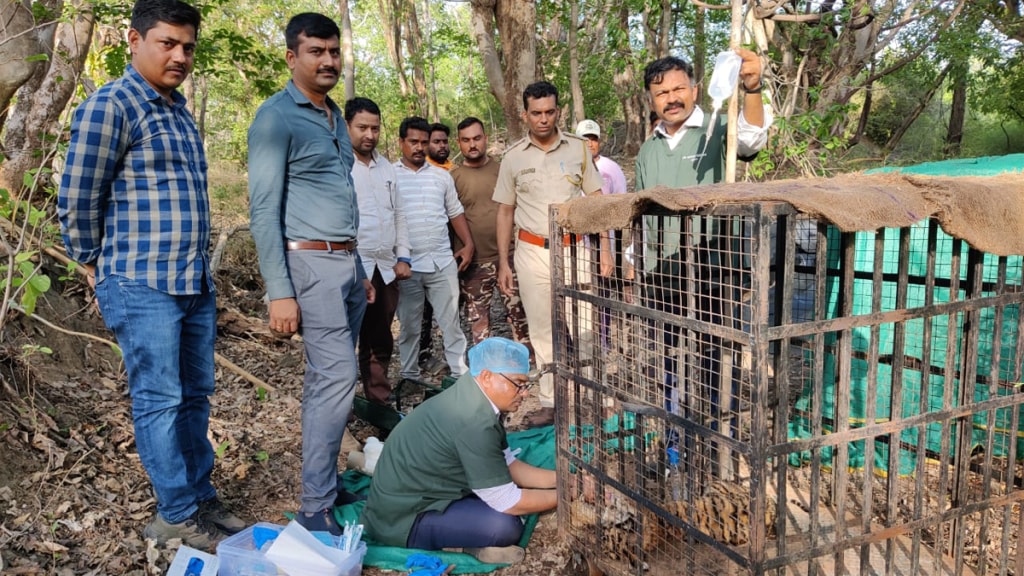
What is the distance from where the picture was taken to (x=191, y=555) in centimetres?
281

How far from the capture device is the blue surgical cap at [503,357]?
9.89ft

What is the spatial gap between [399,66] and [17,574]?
15476 millimetres

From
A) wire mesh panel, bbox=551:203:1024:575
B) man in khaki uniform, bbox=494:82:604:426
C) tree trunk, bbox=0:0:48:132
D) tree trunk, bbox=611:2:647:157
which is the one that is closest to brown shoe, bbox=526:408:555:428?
man in khaki uniform, bbox=494:82:604:426

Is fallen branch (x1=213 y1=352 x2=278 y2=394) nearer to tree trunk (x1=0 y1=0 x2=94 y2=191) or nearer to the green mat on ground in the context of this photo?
the green mat on ground

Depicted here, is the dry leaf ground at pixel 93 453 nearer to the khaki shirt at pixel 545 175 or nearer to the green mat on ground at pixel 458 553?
the green mat on ground at pixel 458 553

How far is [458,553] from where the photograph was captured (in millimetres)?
3193

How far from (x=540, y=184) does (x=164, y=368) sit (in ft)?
8.34

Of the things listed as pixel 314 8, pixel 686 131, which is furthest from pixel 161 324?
pixel 314 8

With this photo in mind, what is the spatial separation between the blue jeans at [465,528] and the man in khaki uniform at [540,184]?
146 centimetres

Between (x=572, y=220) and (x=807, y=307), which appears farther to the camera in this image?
(x=807, y=307)

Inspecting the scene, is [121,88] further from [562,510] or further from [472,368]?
[562,510]

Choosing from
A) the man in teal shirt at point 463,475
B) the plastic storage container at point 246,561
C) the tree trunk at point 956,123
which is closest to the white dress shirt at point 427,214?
the man in teal shirt at point 463,475

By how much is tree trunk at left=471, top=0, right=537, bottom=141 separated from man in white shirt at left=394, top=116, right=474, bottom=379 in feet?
5.77

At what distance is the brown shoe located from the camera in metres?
4.77
